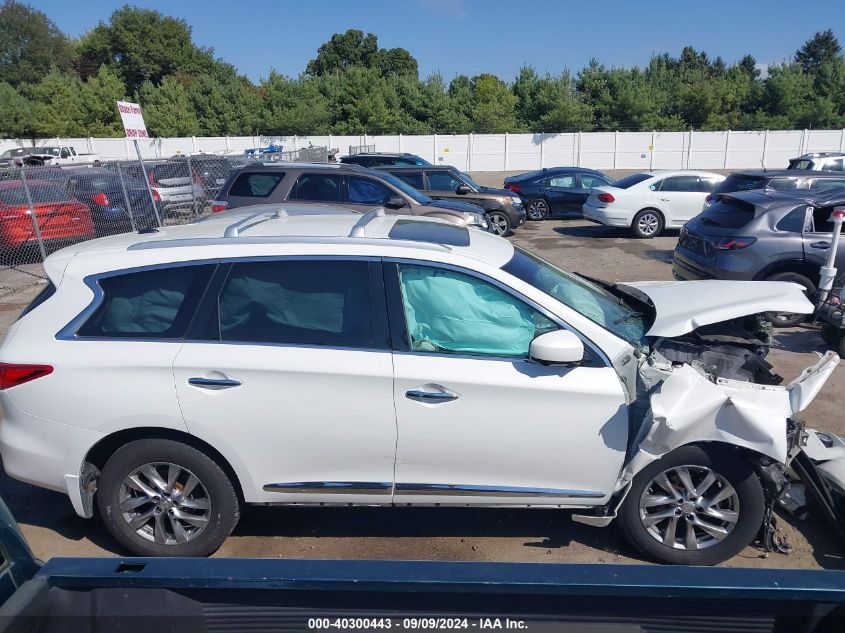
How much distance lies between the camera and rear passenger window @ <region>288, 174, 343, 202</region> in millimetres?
10711

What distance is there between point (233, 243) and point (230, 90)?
2009 inches

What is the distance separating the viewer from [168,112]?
48.4 metres

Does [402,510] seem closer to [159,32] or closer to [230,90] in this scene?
[230,90]

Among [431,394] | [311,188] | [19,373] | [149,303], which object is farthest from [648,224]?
[19,373]

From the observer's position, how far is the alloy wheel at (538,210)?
18.2 meters

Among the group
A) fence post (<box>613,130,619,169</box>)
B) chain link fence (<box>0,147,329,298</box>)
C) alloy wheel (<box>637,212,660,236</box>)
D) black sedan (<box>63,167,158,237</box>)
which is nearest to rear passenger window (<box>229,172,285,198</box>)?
chain link fence (<box>0,147,329,298</box>)

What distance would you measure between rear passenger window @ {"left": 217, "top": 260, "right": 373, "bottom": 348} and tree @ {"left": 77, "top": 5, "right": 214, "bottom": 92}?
228 feet

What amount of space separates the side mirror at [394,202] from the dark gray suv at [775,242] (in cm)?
471

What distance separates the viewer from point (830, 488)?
3.85 metres

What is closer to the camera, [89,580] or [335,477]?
[89,580]

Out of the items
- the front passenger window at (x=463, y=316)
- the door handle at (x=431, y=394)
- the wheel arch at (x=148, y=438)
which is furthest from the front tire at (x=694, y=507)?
the wheel arch at (x=148, y=438)

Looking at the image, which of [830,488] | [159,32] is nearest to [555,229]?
[830,488]

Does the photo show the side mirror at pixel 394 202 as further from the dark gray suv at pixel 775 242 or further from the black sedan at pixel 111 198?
the black sedan at pixel 111 198

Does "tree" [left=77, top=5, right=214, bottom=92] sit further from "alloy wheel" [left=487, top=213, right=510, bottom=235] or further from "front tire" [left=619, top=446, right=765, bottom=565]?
"front tire" [left=619, top=446, right=765, bottom=565]
